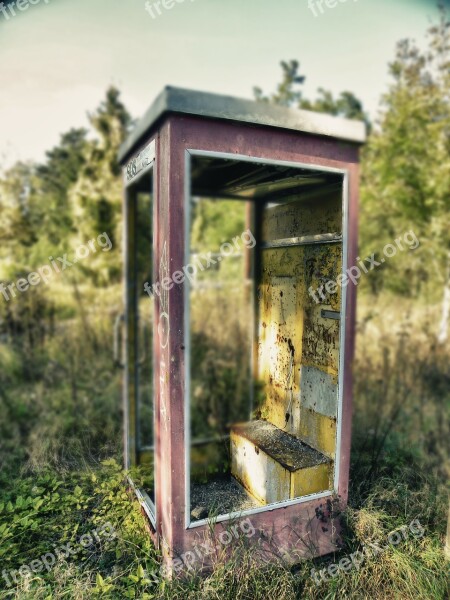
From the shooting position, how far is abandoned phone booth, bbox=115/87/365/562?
2.16m

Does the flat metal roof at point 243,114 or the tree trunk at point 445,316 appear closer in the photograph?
the flat metal roof at point 243,114

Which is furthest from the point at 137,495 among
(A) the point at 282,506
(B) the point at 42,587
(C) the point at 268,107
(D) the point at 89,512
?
(C) the point at 268,107

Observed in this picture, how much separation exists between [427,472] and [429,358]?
2.36m

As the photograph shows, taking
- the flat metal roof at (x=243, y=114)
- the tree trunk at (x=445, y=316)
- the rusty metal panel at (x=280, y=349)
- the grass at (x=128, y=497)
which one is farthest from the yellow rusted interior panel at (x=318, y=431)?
the tree trunk at (x=445, y=316)

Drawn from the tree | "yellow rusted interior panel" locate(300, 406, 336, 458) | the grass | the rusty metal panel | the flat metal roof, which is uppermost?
the tree

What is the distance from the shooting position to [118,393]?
5.32 meters

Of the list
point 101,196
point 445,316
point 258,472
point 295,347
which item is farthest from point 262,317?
point 101,196

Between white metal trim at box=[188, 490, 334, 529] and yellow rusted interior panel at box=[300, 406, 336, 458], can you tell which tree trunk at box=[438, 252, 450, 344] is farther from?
white metal trim at box=[188, 490, 334, 529]

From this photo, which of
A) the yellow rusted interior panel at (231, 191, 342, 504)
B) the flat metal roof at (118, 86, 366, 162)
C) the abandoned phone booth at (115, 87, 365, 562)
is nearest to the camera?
the flat metal roof at (118, 86, 366, 162)

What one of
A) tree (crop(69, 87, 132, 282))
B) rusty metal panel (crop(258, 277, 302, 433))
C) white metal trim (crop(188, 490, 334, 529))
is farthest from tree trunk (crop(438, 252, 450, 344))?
tree (crop(69, 87, 132, 282))

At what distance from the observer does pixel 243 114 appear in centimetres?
219

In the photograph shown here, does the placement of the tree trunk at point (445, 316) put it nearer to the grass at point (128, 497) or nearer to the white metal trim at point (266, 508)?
the grass at point (128, 497)

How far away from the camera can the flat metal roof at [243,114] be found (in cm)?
204

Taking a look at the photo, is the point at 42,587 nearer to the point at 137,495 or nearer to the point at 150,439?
the point at 137,495
